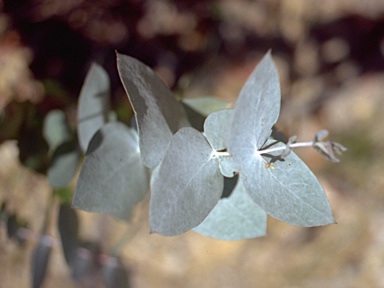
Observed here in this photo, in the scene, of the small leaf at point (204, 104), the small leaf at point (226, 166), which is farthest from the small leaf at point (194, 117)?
the small leaf at point (226, 166)

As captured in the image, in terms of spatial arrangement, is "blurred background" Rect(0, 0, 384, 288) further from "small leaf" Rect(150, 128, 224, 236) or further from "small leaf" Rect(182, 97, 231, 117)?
"small leaf" Rect(150, 128, 224, 236)

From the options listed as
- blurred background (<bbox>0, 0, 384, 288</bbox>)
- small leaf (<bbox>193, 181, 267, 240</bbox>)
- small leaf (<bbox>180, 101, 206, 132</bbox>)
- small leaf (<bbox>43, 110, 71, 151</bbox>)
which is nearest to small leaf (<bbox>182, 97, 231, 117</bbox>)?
small leaf (<bbox>180, 101, 206, 132</bbox>)

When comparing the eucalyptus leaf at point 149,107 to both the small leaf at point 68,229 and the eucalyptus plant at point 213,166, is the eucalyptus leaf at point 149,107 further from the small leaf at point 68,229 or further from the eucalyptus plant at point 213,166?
the small leaf at point 68,229

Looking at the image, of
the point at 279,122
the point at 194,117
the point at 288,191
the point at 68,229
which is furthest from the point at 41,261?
the point at 279,122

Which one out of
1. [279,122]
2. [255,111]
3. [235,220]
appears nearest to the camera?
[255,111]

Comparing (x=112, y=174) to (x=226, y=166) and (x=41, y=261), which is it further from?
(x=41, y=261)

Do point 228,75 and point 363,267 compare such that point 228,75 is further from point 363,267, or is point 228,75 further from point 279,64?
point 363,267

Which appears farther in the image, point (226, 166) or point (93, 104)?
point (93, 104)
